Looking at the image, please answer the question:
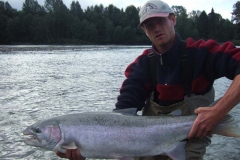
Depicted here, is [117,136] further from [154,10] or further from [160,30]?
[154,10]

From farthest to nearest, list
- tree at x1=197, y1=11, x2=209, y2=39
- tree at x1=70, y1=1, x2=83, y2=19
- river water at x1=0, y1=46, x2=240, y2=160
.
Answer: tree at x1=70, y1=1, x2=83, y2=19, tree at x1=197, y1=11, x2=209, y2=39, river water at x1=0, y1=46, x2=240, y2=160

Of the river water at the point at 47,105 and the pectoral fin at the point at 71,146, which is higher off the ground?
the pectoral fin at the point at 71,146

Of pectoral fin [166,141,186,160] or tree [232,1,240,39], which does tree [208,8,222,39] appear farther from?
pectoral fin [166,141,186,160]

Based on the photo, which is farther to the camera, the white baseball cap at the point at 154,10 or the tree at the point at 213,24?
the tree at the point at 213,24

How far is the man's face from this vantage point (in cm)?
354

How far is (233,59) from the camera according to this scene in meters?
3.10

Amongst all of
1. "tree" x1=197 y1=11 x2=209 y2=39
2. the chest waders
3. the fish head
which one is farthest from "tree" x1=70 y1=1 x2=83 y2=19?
the fish head

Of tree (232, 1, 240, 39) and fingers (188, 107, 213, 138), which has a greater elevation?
tree (232, 1, 240, 39)

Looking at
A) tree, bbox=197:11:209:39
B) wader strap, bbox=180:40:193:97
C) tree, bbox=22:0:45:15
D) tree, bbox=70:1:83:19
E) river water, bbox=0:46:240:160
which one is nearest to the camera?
wader strap, bbox=180:40:193:97

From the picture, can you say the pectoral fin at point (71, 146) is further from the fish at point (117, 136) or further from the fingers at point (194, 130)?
the fingers at point (194, 130)

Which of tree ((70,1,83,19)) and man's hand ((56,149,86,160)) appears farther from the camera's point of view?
tree ((70,1,83,19))

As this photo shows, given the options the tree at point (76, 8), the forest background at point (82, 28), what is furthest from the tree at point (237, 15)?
the tree at point (76, 8)

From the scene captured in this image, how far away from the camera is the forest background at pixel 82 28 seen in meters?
86.6

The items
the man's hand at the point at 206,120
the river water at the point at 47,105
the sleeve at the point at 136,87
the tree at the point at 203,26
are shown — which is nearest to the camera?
the man's hand at the point at 206,120
